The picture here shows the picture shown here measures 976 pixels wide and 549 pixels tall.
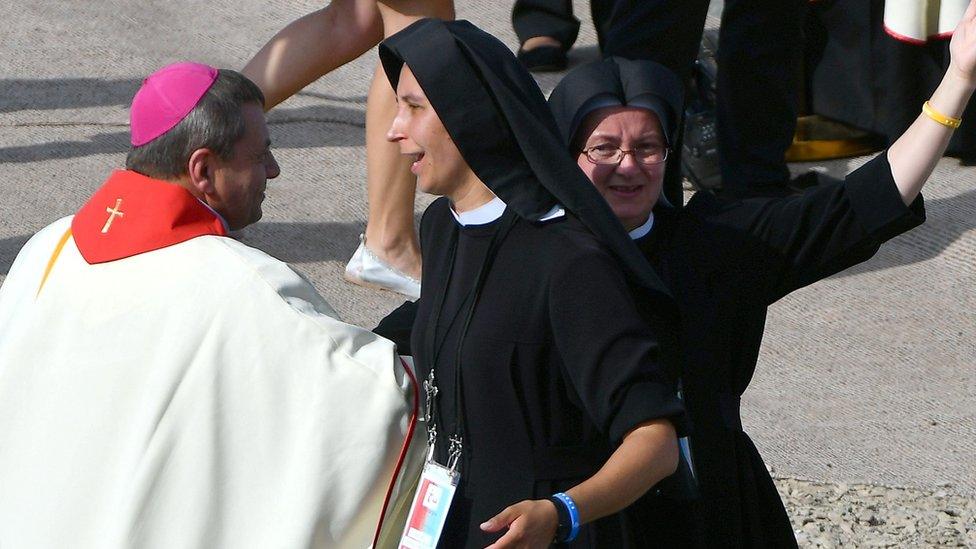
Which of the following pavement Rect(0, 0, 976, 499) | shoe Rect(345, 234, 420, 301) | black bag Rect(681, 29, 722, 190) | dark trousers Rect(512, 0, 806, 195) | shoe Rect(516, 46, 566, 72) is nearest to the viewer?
pavement Rect(0, 0, 976, 499)

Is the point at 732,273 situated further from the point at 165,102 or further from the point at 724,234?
the point at 165,102

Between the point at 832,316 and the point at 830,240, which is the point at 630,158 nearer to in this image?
the point at 830,240

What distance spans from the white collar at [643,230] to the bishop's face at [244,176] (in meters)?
0.71

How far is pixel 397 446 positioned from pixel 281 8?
21.2 ft

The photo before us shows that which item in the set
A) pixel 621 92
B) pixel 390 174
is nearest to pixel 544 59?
pixel 390 174

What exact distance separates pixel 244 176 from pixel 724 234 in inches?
36.0

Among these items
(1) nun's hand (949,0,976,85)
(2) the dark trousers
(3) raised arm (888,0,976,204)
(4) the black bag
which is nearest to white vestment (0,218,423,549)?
(3) raised arm (888,0,976,204)

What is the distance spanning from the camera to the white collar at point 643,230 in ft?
9.82

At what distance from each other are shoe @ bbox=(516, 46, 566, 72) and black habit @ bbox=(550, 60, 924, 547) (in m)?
4.69

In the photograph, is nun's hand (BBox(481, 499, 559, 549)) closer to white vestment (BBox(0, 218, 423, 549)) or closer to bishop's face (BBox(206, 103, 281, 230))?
white vestment (BBox(0, 218, 423, 549))

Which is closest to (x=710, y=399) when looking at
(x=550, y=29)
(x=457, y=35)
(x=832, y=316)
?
(x=457, y=35)

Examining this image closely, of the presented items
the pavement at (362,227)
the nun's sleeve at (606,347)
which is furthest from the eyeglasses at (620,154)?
the pavement at (362,227)

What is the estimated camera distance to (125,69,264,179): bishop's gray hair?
9.19ft

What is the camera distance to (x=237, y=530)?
2.68 m
